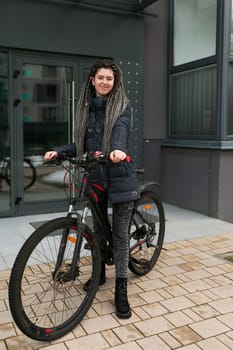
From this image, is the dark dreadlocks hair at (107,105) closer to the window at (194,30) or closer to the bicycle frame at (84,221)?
the bicycle frame at (84,221)

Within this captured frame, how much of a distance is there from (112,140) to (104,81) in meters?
0.39

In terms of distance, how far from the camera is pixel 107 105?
2.45 m

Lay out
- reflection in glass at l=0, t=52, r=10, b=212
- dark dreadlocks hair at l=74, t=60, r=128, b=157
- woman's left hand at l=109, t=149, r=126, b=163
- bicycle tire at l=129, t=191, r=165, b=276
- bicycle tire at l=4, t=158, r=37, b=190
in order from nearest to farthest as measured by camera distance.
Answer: woman's left hand at l=109, t=149, r=126, b=163 < dark dreadlocks hair at l=74, t=60, r=128, b=157 < bicycle tire at l=129, t=191, r=165, b=276 < reflection in glass at l=0, t=52, r=10, b=212 < bicycle tire at l=4, t=158, r=37, b=190

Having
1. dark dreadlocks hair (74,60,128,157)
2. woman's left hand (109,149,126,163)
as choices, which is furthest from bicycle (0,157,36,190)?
woman's left hand (109,149,126,163)

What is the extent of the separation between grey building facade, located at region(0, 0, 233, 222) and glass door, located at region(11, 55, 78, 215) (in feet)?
0.04

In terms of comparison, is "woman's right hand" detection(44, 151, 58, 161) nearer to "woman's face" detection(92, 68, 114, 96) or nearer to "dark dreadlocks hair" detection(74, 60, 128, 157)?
"dark dreadlocks hair" detection(74, 60, 128, 157)

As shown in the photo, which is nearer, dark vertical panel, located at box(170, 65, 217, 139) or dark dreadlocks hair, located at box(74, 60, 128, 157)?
dark dreadlocks hair, located at box(74, 60, 128, 157)

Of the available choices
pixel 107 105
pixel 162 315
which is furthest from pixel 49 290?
pixel 107 105

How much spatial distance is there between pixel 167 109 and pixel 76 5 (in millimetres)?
2026

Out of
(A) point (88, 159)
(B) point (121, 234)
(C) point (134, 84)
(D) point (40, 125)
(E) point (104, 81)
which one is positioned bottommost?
(B) point (121, 234)

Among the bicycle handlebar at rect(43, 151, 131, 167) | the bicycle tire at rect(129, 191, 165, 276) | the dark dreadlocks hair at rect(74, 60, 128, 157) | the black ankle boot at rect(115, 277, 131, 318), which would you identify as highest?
the dark dreadlocks hair at rect(74, 60, 128, 157)

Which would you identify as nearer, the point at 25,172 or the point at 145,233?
the point at 145,233

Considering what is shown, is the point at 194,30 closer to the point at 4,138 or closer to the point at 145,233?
the point at 4,138

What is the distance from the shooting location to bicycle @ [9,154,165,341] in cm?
206
